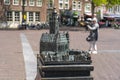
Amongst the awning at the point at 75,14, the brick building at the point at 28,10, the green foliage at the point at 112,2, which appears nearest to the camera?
the green foliage at the point at 112,2

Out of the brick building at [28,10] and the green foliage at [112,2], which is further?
the brick building at [28,10]

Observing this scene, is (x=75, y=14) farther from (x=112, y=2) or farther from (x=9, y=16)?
(x=9, y=16)

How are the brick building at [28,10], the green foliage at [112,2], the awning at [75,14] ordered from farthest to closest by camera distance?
the awning at [75,14], the brick building at [28,10], the green foliage at [112,2]

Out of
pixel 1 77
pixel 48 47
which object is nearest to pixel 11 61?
pixel 1 77

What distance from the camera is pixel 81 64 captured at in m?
6.06

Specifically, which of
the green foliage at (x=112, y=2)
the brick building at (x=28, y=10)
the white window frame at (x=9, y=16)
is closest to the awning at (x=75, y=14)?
the brick building at (x=28, y=10)

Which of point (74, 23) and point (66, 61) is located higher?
point (66, 61)

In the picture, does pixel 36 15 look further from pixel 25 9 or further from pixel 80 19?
pixel 80 19

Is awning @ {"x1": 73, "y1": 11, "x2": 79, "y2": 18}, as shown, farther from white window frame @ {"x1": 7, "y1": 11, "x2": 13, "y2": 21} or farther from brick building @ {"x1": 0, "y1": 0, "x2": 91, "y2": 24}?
white window frame @ {"x1": 7, "y1": 11, "x2": 13, "y2": 21}

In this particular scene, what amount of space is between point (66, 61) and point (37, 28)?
5331cm

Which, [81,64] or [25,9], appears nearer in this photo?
[81,64]

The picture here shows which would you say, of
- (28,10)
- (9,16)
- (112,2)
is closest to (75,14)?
(28,10)

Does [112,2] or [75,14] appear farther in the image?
[75,14]

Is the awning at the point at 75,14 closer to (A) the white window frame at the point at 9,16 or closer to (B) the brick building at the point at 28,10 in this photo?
(B) the brick building at the point at 28,10
